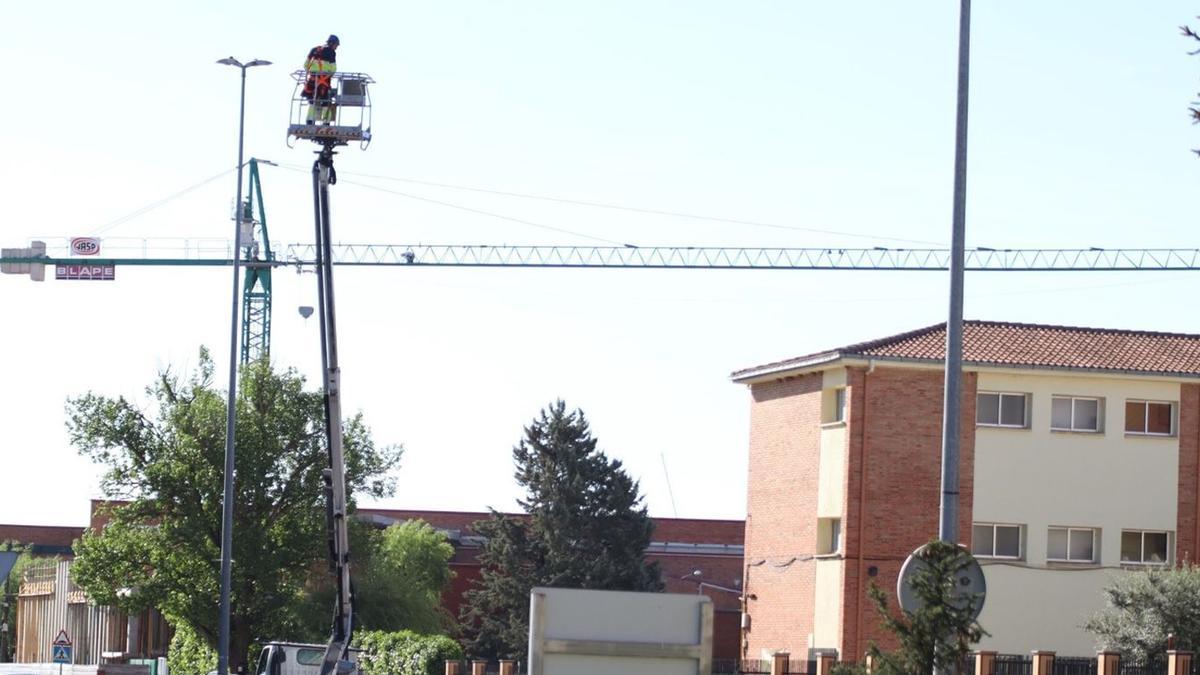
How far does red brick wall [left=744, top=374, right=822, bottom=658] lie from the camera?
4762cm

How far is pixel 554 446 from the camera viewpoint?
244 feet

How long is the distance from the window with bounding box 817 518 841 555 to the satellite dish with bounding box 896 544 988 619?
3174 centimetres

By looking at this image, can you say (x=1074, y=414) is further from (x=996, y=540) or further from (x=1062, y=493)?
(x=996, y=540)

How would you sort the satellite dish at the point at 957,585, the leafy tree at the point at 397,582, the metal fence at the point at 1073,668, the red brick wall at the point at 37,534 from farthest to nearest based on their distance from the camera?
the red brick wall at the point at 37,534 → the leafy tree at the point at 397,582 → the metal fence at the point at 1073,668 → the satellite dish at the point at 957,585

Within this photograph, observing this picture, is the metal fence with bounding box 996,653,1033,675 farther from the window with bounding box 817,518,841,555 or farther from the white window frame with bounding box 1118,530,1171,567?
the white window frame with bounding box 1118,530,1171,567

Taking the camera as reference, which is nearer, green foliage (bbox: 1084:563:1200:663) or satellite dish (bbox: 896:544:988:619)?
satellite dish (bbox: 896:544:988:619)

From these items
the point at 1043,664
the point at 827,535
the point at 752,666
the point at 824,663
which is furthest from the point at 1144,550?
the point at 824,663

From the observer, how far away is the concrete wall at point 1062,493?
46.1m

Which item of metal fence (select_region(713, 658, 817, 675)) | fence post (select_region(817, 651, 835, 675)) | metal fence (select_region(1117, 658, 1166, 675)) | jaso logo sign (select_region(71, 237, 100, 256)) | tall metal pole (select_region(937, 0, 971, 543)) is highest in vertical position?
jaso logo sign (select_region(71, 237, 100, 256))

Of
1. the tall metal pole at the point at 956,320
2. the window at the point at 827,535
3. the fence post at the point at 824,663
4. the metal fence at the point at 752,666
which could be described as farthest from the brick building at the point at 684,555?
the tall metal pole at the point at 956,320

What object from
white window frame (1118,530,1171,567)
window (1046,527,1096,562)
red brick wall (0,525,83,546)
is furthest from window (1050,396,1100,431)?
red brick wall (0,525,83,546)

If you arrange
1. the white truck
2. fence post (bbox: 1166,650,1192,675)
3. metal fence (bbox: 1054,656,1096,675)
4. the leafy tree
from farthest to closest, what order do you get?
the leafy tree → metal fence (bbox: 1054,656,1096,675) → fence post (bbox: 1166,650,1192,675) → the white truck

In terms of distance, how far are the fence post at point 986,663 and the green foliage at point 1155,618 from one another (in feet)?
16.1

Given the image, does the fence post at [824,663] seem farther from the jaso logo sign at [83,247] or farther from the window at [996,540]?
the jaso logo sign at [83,247]
